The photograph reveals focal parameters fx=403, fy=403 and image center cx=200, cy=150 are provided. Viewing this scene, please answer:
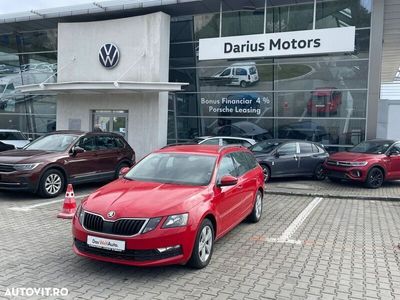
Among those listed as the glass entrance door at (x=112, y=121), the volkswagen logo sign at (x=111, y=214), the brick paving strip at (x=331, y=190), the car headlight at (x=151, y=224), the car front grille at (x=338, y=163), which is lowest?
the brick paving strip at (x=331, y=190)

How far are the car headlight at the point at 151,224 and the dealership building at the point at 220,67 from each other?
11.3 meters

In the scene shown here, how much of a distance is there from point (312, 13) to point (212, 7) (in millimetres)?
4105

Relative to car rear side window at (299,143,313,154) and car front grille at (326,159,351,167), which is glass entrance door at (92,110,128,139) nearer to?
car rear side window at (299,143,313,154)

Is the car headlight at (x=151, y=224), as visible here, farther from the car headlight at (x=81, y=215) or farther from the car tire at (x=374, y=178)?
the car tire at (x=374, y=178)

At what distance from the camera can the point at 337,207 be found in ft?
31.1

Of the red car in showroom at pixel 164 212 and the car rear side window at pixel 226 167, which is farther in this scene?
the car rear side window at pixel 226 167

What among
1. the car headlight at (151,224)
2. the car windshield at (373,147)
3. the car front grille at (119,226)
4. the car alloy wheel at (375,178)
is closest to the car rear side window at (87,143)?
the car front grille at (119,226)

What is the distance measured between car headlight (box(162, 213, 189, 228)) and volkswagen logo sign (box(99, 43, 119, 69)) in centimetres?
1423

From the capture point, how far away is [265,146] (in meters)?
13.6

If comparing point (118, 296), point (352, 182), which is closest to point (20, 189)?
point (118, 296)

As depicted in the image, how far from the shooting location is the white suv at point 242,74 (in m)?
17.1

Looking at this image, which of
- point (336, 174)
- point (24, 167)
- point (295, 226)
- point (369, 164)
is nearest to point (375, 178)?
point (369, 164)

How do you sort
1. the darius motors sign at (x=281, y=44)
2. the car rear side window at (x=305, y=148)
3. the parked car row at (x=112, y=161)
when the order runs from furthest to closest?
the darius motors sign at (x=281, y=44) → the car rear side window at (x=305, y=148) → the parked car row at (x=112, y=161)

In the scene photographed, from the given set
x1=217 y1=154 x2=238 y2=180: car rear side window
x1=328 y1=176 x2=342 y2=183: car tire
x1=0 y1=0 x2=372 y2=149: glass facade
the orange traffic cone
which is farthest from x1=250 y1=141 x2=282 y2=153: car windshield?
the orange traffic cone
